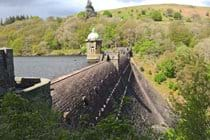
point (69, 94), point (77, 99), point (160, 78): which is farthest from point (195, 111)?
point (160, 78)

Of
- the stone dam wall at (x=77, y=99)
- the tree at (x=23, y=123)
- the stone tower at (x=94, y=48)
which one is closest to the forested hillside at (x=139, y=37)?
the stone tower at (x=94, y=48)

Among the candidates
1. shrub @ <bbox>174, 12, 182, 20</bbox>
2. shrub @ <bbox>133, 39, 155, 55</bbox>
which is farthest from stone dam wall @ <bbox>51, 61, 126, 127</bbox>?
shrub @ <bbox>174, 12, 182, 20</bbox>

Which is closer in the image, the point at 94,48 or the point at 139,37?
the point at 94,48

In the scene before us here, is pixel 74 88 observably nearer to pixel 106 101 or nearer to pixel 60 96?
pixel 60 96

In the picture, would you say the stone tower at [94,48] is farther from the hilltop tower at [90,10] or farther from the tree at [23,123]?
the hilltop tower at [90,10]

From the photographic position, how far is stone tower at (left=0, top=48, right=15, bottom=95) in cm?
1048

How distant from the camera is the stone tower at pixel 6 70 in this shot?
1048cm

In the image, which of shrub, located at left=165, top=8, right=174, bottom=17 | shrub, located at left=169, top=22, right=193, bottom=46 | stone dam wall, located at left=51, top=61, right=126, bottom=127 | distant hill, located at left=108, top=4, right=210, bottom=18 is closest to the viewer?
stone dam wall, located at left=51, top=61, right=126, bottom=127

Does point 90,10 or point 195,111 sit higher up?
point 90,10

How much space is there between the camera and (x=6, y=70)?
10.7 meters

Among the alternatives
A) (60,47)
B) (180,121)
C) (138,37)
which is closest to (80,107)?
→ (180,121)

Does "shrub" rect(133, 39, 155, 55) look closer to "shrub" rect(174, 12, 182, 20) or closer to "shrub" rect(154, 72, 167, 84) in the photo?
"shrub" rect(154, 72, 167, 84)

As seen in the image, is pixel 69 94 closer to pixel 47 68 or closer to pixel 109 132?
pixel 109 132

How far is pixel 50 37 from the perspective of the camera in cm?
11375
